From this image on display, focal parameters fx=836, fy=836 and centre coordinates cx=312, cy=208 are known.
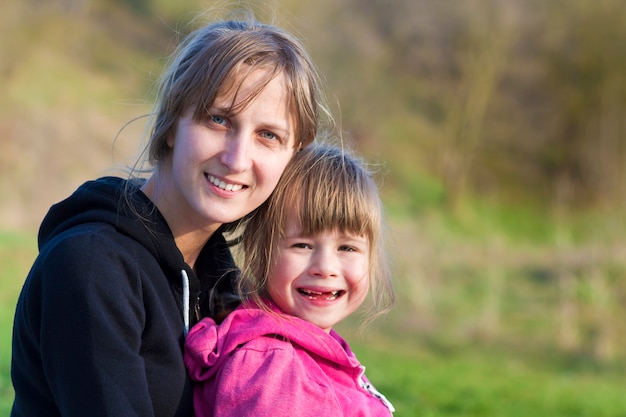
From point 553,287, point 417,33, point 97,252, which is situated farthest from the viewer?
point 417,33

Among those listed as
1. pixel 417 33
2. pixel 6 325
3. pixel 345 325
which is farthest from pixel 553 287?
pixel 417 33

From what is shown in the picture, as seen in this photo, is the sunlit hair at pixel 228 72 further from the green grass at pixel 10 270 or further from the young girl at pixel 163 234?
the green grass at pixel 10 270

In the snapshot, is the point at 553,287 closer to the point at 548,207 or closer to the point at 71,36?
the point at 548,207

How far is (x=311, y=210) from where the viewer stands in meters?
2.75

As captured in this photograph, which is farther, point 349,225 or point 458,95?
point 458,95

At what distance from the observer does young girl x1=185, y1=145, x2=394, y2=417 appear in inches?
96.7

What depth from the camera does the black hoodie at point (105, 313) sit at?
2100 mm

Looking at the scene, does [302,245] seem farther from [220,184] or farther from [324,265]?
[220,184]

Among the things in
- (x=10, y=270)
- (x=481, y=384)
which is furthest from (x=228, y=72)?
(x=10, y=270)

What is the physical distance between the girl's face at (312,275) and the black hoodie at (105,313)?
0.93 feet

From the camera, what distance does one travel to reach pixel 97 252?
2.21 meters

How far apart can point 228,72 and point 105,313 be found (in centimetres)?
81

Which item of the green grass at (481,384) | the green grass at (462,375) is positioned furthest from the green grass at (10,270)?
the green grass at (481,384)

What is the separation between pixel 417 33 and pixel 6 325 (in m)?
28.1
